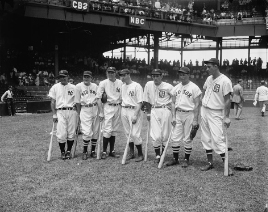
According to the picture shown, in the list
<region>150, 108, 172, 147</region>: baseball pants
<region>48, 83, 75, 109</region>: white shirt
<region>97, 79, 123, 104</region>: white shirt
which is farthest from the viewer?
<region>97, 79, 123, 104</region>: white shirt

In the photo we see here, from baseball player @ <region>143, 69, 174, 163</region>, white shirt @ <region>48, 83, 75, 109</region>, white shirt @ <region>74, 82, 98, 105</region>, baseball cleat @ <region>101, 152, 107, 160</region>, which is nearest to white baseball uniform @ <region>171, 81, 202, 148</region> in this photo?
baseball player @ <region>143, 69, 174, 163</region>

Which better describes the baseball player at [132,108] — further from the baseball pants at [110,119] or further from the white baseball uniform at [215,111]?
the white baseball uniform at [215,111]

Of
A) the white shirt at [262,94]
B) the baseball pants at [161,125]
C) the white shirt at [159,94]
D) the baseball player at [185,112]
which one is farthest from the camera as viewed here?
the white shirt at [262,94]

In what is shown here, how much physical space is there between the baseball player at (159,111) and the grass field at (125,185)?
2.00 ft

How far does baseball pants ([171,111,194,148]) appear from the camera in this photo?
7197mm

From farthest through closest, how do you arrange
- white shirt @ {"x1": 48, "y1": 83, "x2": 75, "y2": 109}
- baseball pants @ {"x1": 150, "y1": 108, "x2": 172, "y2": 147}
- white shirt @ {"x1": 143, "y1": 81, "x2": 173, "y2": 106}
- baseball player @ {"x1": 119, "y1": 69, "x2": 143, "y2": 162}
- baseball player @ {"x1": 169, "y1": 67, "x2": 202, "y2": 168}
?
white shirt @ {"x1": 48, "y1": 83, "x2": 75, "y2": 109} → baseball player @ {"x1": 119, "y1": 69, "x2": 143, "y2": 162} → white shirt @ {"x1": 143, "y1": 81, "x2": 173, "y2": 106} → baseball pants @ {"x1": 150, "y1": 108, "x2": 172, "y2": 147} → baseball player @ {"x1": 169, "y1": 67, "x2": 202, "y2": 168}

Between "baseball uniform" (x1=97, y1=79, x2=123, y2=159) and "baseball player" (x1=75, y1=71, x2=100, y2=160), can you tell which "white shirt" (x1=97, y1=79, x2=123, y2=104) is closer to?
"baseball uniform" (x1=97, y1=79, x2=123, y2=159)

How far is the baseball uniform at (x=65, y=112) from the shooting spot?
26.0ft

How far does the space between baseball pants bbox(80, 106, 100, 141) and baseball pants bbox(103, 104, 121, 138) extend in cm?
27

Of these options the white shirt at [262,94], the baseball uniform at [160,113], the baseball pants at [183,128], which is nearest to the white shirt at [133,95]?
the baseball uniform at [160,113]

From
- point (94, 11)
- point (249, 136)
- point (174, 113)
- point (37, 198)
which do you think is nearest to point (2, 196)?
point (37, 198)

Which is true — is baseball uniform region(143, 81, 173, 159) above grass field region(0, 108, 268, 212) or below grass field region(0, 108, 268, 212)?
above

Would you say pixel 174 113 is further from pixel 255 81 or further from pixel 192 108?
pixel 255 81

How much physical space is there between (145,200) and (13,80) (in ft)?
71.4
